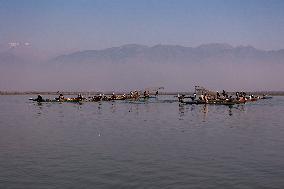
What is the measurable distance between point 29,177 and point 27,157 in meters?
5.62

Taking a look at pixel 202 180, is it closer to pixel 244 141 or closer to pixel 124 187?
pixel 124 187

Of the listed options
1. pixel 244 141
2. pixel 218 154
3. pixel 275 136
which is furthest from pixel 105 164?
pixel 275 136

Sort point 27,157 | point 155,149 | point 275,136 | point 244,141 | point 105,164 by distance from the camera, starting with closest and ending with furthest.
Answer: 1. point 105,164
2. point 27,157
3. point 155,149
4. point 244,141
5. point 275,136

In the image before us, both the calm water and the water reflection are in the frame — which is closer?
the calm water

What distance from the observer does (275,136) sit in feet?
126

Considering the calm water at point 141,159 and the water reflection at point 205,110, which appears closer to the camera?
the calm water at point 141,159

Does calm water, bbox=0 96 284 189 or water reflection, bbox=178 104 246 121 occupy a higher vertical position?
water reflection, bbox=178 104 246 121

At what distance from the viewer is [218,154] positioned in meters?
27.7

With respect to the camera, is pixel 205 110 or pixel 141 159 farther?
pixel 205 110

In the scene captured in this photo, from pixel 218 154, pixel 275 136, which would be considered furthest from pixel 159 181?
pixel 275 136

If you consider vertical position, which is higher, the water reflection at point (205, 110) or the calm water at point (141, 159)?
the water reflection at point (205, 110)

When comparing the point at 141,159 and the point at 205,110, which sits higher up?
the point at 205,110

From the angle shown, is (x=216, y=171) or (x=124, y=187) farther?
(x=216, y=171)

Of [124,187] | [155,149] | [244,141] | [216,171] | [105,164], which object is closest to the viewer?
[124,187]
